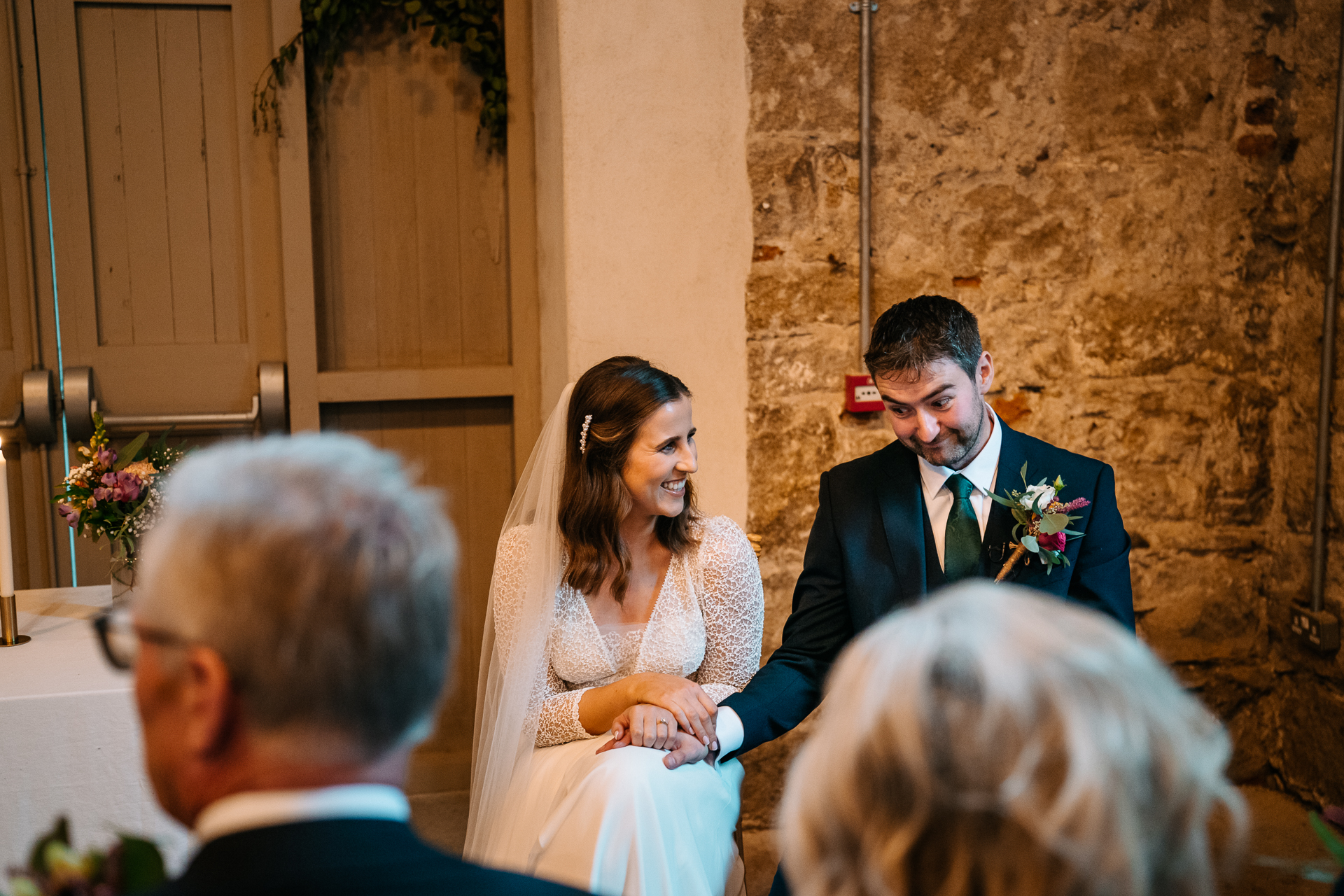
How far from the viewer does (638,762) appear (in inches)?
77.7

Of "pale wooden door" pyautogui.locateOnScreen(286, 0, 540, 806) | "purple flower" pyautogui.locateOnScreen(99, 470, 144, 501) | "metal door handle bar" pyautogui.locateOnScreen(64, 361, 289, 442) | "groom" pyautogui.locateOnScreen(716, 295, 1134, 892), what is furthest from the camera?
"pale wooden door" pyautogui.locateOnScreen(286, 0, 540, 806)

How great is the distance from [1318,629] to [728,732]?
6.41 feet

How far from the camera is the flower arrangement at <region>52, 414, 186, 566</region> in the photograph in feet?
7.36

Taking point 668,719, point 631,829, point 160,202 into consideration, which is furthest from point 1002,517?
point 160,202

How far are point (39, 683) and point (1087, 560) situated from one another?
6.47 ft

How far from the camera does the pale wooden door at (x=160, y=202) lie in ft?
10.1

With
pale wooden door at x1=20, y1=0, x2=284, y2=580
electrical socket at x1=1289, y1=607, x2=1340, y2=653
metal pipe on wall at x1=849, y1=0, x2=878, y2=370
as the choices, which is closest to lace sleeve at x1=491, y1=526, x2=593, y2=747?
metal pipe on wall at x1=849, y1=0, x2=878, y2=370

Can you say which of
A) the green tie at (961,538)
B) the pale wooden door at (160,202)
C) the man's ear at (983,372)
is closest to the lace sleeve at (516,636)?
the green tie at (961,538)

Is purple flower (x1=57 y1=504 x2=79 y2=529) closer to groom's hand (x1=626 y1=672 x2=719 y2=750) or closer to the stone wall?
groom's hand (x1=626 y1=672 x2=719 y2=750)

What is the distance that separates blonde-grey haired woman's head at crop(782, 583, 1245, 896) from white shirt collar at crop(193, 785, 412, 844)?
13.9 inches

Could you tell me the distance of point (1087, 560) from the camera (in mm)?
2127

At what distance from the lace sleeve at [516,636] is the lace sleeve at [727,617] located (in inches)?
12.4

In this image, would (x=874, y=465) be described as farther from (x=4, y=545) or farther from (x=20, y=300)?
(x=20, y=300)

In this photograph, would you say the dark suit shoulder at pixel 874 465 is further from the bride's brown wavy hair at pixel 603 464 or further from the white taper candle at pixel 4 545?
the white taper candle at pixel 4 545
